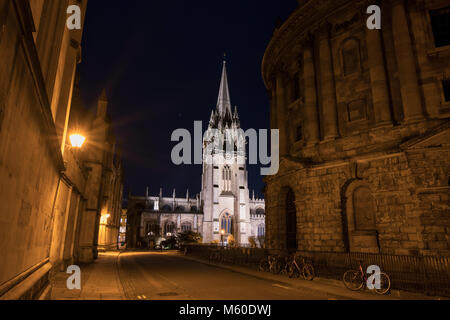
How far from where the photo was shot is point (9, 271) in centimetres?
459

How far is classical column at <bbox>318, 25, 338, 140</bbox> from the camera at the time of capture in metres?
18.6

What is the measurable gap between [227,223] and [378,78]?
65620mm

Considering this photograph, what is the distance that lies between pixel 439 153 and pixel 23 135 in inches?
620

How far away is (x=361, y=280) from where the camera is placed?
36.7ft

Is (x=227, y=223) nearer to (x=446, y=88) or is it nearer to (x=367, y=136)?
(x=367, y=136)

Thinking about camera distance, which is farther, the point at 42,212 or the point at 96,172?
the point at 96,172

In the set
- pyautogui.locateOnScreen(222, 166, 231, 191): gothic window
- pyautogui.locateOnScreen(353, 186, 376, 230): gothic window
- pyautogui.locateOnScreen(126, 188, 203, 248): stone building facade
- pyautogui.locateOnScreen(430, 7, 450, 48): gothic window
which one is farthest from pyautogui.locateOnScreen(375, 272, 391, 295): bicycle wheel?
pyautogui.locateOnScreen(126, 188, 203, 248): stone building facade

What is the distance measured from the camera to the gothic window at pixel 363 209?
624 inches

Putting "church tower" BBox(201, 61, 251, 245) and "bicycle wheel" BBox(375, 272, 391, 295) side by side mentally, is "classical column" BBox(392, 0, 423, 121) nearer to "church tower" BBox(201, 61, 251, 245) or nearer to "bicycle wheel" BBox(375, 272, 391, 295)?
"bicycle wheel" BBox(375, 272, 391, 295)

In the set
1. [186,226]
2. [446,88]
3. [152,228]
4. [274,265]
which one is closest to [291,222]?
[274,265]

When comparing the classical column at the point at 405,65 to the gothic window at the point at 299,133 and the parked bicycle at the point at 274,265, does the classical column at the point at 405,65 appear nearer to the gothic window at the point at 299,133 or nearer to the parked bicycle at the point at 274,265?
the gothic window at the point at 299,133

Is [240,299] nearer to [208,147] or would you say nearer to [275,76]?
[275,76]

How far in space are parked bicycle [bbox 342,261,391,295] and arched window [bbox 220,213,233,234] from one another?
6697cm
